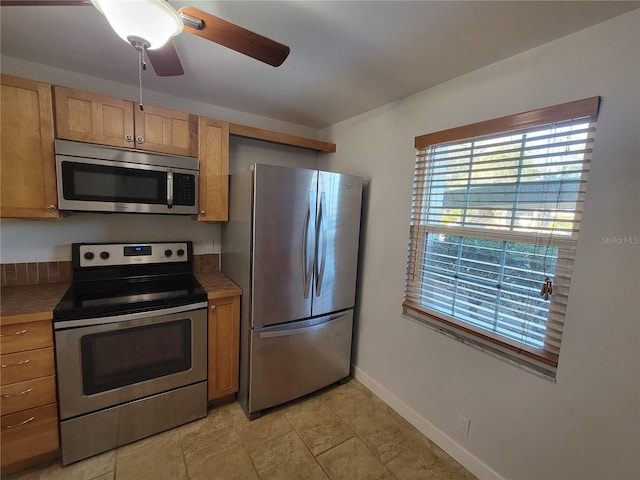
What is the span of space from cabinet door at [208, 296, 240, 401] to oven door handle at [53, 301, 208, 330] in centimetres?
14

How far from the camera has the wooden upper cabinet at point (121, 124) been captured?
1640 mm

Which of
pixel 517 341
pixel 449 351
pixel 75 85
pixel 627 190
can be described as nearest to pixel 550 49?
pixel 627 190

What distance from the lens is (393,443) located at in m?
1.85

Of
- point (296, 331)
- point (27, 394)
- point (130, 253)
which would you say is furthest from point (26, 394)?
point (296, 331)

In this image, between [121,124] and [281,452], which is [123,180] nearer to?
[121,124]

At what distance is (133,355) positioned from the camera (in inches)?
67.0

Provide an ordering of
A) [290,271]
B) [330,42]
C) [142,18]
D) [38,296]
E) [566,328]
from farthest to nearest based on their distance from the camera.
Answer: [290,271]
[38,296]
[330,42]
[566,328]
[142,18]

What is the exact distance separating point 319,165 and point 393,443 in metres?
2.49

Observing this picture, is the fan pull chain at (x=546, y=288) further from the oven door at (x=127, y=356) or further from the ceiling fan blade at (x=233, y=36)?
the oven door at (x=127, y=356)

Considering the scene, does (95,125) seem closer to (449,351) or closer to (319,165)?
(319,165)

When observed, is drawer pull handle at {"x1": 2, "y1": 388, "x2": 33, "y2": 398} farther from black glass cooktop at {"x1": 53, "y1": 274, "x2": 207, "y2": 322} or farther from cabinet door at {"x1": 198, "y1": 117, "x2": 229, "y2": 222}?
cabinet door at {"x1": 198, "y1": 117, "x2": 229, "y2": 222}

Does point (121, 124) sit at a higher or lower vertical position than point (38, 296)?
higher

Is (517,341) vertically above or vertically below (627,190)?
below

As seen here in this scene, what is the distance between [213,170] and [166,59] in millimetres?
957
